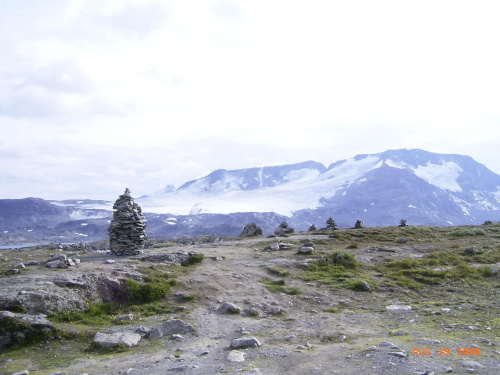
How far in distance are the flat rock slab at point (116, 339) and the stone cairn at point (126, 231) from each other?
542 inches

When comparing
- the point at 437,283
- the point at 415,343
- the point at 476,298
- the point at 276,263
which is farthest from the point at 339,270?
the point at 415,343

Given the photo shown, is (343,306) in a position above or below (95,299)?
below

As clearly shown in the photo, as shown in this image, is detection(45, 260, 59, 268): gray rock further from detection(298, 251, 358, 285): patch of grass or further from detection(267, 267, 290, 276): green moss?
detection(298, 251, 358, 285): patch of grass

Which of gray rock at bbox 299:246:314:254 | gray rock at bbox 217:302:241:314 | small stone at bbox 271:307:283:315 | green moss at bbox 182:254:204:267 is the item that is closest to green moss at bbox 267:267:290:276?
green moss at bbox 182:254:204:267

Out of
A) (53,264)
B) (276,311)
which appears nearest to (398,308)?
(276,311)

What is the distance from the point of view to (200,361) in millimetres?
13344

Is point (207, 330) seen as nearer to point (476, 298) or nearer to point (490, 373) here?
point (490, 373)

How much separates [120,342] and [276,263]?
1481 centimetres

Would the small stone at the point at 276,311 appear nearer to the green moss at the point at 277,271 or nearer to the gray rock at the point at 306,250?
the green moss at the point at 277,271

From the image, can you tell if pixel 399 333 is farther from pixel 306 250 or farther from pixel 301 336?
pixel 306 250

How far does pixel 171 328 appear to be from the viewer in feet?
54.2

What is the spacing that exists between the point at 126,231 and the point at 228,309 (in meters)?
13.2

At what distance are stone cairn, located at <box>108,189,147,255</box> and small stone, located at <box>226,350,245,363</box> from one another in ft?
56.1

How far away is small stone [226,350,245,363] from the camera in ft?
43.3
